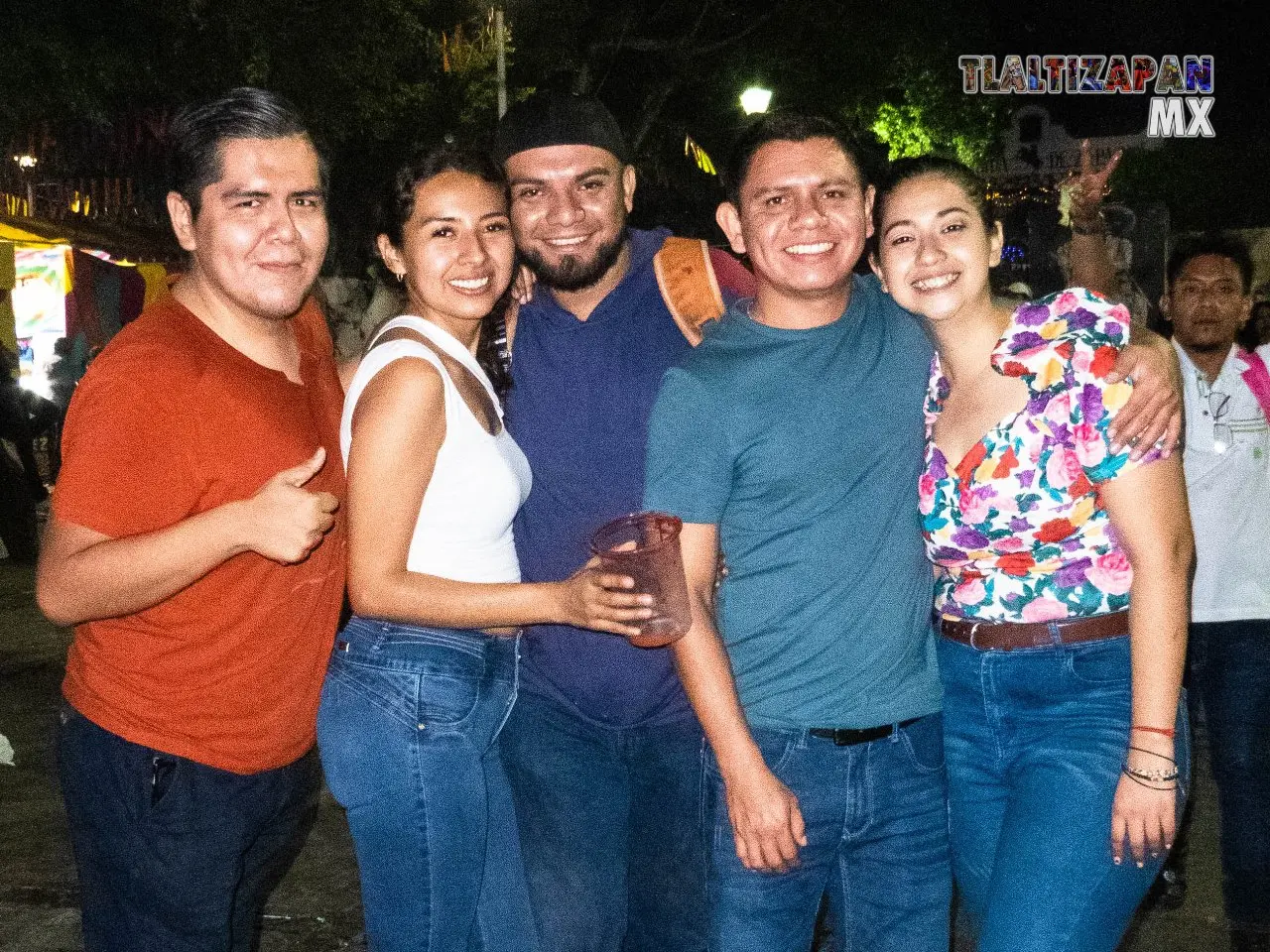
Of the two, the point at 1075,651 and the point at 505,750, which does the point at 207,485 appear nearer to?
the point at 505,750

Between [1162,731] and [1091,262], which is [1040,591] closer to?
[1162,731]

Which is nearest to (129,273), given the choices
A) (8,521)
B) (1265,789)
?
(8,521)

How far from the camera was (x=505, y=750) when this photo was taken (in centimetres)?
318

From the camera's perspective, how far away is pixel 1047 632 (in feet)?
8.65

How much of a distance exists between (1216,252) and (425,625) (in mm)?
3633

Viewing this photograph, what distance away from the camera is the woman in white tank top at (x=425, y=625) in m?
2.54

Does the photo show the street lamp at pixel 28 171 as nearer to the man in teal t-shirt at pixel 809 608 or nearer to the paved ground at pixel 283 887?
the paved ground at pixel 283 887

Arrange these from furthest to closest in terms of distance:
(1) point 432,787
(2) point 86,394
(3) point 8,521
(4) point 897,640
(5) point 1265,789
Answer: (3) point 8,521 → (5) point 1265,789 → (4) point 897,640 → (1) point 432,787 → (2) point 86,394

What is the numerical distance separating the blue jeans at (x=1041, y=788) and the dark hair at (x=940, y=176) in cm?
106

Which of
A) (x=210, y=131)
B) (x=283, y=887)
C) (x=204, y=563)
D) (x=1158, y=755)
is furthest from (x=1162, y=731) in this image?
(x=283, y=887)

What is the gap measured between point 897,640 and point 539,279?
4.55 feet

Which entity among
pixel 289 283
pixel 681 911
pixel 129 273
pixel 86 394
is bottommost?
pixel 681 911

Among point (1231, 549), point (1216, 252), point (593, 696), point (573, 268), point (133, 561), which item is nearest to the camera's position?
point (133, 561)

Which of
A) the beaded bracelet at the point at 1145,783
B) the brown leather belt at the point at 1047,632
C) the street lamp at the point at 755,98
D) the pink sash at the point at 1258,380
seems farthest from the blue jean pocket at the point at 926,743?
the street lamp at the point at 755,98
